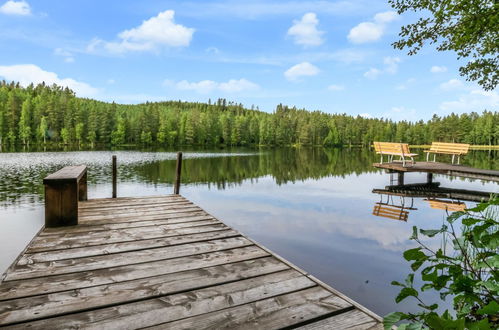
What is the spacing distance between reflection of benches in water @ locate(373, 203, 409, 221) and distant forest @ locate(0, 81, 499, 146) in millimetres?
82824

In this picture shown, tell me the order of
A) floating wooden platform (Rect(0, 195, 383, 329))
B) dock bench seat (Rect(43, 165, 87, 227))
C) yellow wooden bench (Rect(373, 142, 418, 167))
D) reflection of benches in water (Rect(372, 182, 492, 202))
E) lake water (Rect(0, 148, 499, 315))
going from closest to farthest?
floating wooden platform (Rect(0, 195, 383, 329))
dock bench seat (Rect(43, 165, 87, 227))
lake water (Rect(0, 148, 499, 315))
reflection of benches in water (Rect(372, 182, 492, 202))
yellow wooden bench (Rect(373, 142, 418, 167))

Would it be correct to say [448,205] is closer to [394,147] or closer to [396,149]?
[396,149]

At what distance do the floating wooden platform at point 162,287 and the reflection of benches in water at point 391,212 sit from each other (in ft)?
27.6

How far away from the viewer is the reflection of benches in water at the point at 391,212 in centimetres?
1127

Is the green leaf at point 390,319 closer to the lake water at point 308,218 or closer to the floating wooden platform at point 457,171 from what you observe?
the lake water at point 308,218

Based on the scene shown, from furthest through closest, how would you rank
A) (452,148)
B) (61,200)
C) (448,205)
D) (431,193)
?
1. (452,148)
2. (431,193)
3. (448,205)
4. (61,200)

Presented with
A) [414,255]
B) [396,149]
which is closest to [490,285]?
[414,255]

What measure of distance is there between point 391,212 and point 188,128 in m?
87.0

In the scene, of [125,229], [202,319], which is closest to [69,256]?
[125,229]

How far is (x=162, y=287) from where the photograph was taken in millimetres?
3059

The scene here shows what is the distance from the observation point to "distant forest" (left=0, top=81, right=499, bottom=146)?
3332 inches

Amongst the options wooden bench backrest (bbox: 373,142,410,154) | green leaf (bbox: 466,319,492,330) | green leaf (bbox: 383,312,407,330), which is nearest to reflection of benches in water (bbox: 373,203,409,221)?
wooden bench backrest (bbox: 373,142,410,154)

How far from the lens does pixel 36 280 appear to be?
3158 millimetres

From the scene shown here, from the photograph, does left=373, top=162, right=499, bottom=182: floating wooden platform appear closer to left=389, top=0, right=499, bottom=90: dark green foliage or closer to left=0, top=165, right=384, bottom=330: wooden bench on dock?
left=389, top=0, right=499, bottom=90: dark green foliage
